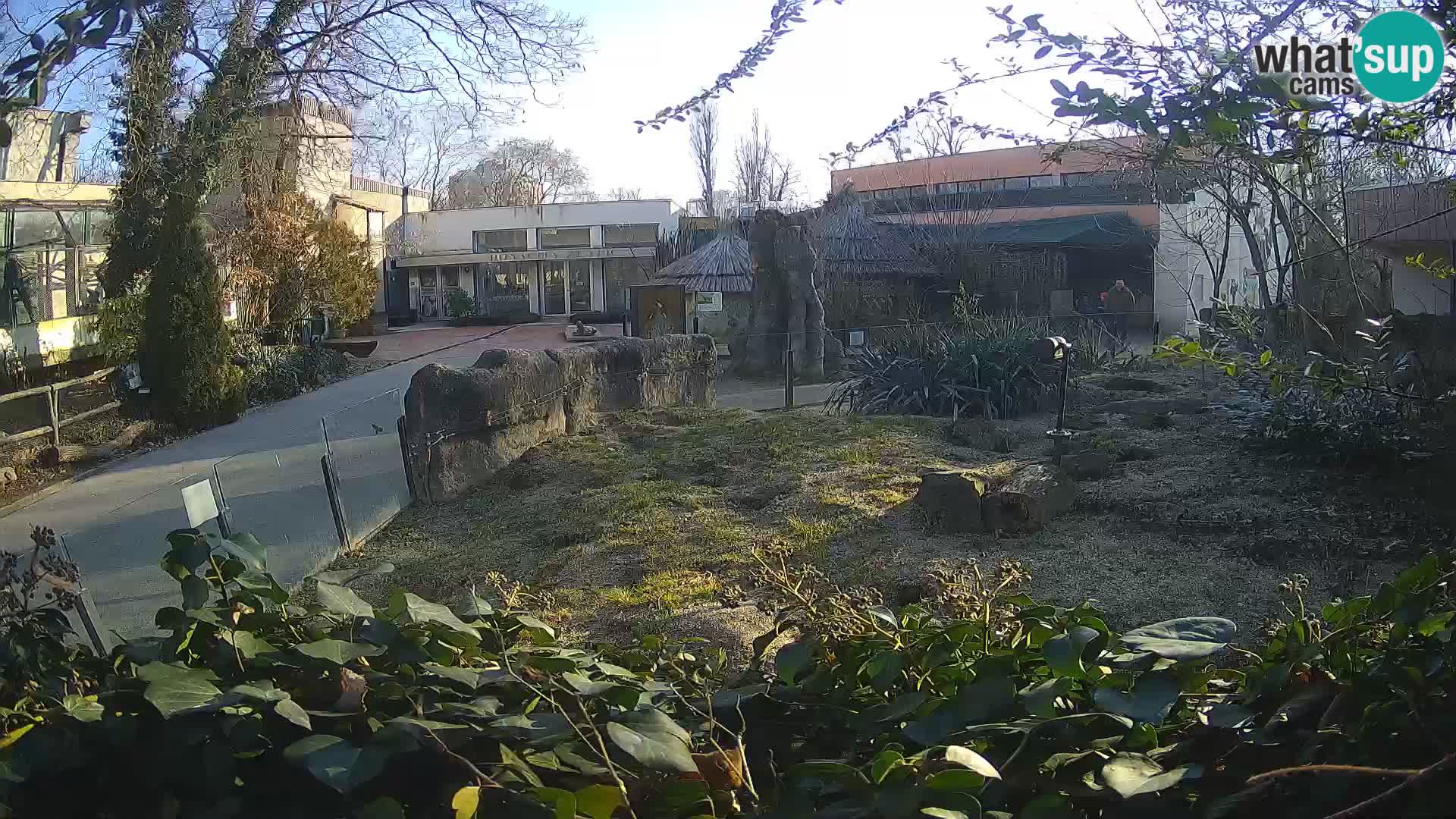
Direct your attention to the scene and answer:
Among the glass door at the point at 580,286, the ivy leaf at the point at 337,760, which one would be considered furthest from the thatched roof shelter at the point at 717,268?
the ivy leaf at the point at 337,760

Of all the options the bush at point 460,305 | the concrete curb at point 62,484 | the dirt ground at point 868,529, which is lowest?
the concrete curb at point 62,484

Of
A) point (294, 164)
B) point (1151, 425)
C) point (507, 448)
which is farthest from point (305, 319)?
point (1151, 425)

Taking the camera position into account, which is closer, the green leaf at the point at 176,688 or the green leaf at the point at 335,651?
the green leaf at the point at 176,688

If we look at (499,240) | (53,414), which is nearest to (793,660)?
(53,414)

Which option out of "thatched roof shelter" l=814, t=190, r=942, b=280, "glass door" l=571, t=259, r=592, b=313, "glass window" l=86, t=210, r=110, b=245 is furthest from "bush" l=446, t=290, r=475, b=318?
"glass window" l=86, t=210, r=110, b=245

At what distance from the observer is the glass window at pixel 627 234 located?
4216 centimetres

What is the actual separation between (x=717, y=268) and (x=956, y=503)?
1797 centimetres

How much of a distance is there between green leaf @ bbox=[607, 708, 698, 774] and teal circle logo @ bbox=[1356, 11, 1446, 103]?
6.96 ft

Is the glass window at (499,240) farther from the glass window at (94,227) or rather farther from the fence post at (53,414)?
the fence post at (53,414)

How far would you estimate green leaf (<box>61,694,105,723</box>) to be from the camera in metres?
1.55

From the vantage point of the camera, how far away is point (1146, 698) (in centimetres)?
147

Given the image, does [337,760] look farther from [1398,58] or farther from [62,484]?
[62,484]

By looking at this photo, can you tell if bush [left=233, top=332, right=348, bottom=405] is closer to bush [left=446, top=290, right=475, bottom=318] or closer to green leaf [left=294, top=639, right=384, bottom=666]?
green leaf [left=294, top=639, right=384, bottom=666]

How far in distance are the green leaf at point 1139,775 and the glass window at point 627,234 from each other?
40.7 meters
